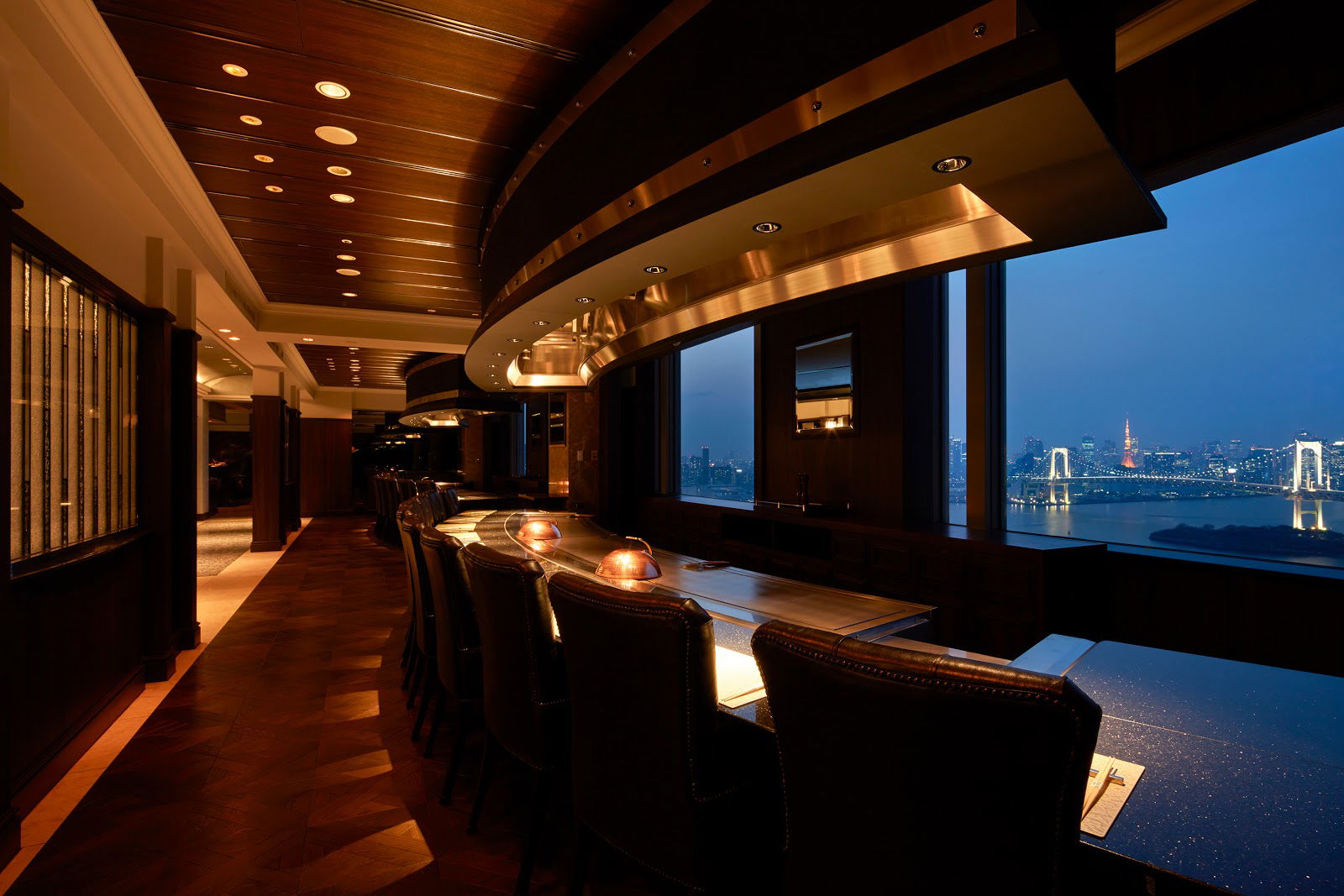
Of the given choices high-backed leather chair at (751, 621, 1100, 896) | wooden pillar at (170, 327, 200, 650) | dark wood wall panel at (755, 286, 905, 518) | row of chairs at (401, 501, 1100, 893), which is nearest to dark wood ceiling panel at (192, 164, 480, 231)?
wooden pillar at (170, 327, 200, 650)

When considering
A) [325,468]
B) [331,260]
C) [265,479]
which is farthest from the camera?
[325,468]

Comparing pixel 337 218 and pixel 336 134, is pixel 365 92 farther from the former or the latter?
pixel 337 218

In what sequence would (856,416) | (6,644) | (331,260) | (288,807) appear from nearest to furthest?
(6,644), (288,807), (856,416), (331,260)

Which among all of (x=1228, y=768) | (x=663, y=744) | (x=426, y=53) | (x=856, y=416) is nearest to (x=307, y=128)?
(x=426, y=53)

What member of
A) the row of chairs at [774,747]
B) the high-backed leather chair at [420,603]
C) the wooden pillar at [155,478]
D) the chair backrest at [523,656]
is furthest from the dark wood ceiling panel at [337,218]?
the chair backrest at [523,656]

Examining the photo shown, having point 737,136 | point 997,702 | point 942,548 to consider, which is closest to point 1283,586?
point 942,548

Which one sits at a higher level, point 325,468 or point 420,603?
point 325,468

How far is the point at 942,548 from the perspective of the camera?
375 cm

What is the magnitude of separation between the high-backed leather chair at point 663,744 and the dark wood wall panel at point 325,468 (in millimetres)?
16558

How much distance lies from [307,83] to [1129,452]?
4.52 meters

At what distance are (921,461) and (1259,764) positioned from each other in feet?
11.7

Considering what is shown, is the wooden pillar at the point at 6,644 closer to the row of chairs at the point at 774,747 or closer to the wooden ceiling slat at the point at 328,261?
the row of chairs at the point at 774,747

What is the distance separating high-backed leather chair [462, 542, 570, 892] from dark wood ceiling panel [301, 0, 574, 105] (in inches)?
78.1

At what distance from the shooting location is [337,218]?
4.50 metres
